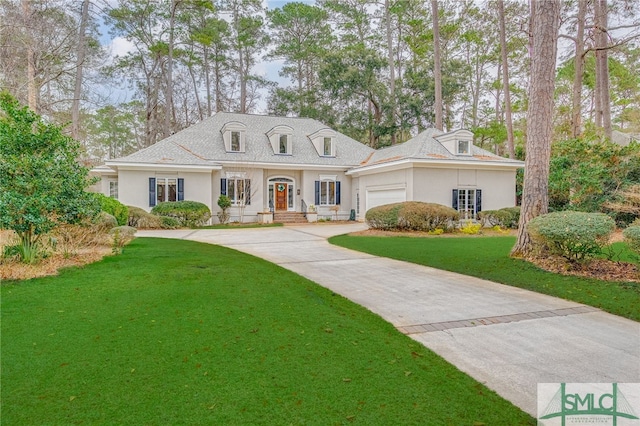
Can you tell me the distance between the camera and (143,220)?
16.5m

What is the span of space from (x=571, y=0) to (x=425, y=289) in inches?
886

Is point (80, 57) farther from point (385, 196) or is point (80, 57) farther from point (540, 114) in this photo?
point (540, 114)

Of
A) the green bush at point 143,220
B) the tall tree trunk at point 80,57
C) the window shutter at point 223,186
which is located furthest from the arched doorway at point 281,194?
the tall tree trunk at point 80,57

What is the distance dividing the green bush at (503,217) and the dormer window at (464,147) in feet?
11.3

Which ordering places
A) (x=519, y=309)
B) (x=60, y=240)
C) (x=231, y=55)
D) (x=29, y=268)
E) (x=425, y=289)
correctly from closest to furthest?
(x=519, y=309)
(x=425, y=289)
(x=29, y=268)
(x=60, y=240)
(x=231, y=55)

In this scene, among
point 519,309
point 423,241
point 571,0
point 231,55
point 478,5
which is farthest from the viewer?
point 231,55

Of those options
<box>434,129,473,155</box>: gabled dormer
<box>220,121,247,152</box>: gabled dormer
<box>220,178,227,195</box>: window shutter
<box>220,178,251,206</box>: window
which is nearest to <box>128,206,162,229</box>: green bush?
<box>220,178,227,195</box>: window shutter

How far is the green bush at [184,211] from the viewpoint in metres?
17.3

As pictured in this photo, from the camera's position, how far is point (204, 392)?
259 cm

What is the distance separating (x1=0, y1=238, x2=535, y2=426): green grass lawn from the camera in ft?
7.79

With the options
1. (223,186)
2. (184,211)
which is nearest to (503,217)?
(223,186)

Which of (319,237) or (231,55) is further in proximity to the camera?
(231,55)

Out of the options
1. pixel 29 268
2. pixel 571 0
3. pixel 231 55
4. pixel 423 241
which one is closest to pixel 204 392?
pixel 29 268

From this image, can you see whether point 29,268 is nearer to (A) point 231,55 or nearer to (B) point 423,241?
(B) point 423,241
